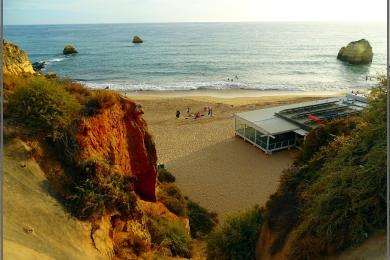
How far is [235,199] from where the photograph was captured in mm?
18031

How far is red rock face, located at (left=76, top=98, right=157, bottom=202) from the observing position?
1027 cm

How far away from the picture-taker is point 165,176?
19.7 meters

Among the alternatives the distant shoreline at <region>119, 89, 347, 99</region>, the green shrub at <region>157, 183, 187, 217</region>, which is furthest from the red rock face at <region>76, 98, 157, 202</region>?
the distant shoreline at <region>119, 89, 347, 99</region>

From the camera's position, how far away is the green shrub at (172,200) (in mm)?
14586

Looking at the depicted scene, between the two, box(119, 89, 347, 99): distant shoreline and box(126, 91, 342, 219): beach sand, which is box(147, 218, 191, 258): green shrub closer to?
box(126, 91, 342, 219): beach sand

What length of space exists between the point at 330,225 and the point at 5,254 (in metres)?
5.70

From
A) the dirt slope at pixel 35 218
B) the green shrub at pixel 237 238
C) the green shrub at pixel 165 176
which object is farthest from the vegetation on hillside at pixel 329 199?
the green shrub at pixel 165 176

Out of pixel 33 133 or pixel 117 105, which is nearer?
pixel 33 133

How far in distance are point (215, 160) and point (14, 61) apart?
13585 millimetres

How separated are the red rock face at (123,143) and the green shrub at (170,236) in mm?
1302

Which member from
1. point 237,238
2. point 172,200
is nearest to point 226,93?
point 172,200

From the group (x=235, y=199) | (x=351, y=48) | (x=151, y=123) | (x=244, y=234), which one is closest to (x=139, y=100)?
(x=151, y=123)

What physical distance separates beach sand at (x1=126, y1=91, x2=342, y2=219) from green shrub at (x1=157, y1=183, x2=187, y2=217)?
1.83 metres

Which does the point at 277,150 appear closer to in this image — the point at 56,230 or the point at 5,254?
the point at 56,230
